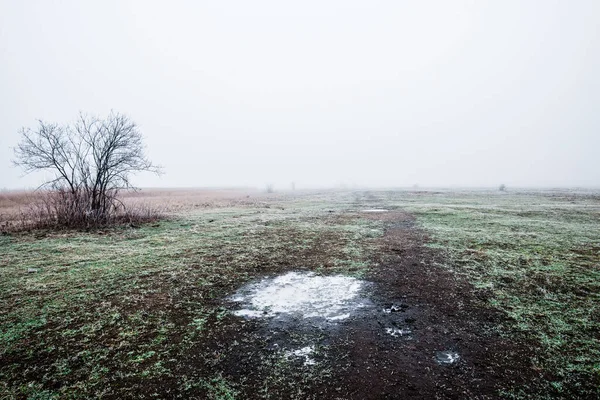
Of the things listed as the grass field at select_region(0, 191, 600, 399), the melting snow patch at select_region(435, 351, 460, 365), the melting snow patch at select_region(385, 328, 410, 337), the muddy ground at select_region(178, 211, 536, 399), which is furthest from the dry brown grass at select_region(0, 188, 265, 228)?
the melting snow patch at select_region(435, 351, 460, 365)

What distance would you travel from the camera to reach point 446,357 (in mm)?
4516

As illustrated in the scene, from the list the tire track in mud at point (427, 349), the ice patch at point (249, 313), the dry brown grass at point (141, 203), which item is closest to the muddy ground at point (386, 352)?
the tire track in mud at point (427, 349)

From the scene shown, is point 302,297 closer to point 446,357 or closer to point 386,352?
point 386,352

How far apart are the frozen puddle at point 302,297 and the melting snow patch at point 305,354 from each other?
109cm

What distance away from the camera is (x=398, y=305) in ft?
20.6

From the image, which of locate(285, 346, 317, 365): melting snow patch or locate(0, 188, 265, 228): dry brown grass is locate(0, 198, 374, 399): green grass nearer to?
locate(285, 346, 317, 365): melting snow patch

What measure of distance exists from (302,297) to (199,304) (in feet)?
6.96

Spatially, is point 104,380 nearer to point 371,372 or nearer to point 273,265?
point 371,372

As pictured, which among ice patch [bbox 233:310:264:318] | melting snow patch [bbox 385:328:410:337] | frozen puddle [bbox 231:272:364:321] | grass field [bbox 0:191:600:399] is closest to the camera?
grass field [bbox 0:191:600:399]

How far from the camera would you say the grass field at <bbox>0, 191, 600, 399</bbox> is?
399cm

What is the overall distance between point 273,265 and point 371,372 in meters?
5.18

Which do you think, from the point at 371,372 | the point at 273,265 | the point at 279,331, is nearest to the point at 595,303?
the point at 371,372

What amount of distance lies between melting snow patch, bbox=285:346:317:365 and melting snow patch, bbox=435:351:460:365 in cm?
178

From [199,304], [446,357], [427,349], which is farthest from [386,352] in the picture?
[199,304]
